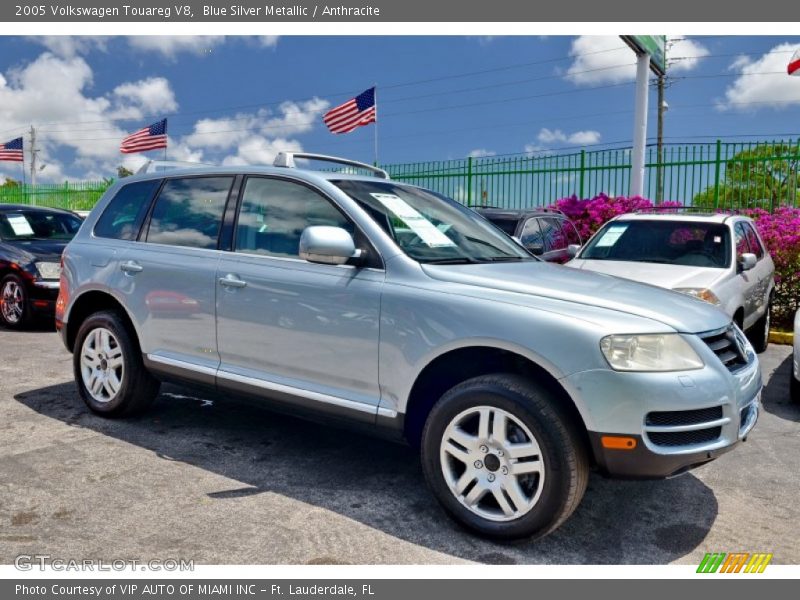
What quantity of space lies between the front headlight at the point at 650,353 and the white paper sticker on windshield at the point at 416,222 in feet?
3.94

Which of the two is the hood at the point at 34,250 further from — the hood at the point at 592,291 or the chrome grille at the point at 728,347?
the chrome grille at the point at 728,347

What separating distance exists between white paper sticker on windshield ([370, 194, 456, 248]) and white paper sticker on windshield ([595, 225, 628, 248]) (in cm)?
402

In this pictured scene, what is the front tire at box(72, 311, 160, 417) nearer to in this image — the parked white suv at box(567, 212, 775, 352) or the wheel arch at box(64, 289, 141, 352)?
the wheel arch at box(64, 289, 141, 352)

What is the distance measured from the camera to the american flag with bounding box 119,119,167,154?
1964 cm

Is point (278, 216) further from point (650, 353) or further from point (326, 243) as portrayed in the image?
point (650, 353)

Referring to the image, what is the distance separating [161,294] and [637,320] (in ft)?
9.63

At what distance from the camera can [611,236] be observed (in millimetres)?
7574

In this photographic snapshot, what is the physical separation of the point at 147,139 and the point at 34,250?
37.8 ft

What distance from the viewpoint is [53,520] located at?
3.38 m

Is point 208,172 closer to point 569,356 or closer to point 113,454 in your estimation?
point 113,454

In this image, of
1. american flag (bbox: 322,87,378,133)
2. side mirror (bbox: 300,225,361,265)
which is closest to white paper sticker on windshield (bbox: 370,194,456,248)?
side mirror (bbox: 300,225,361,265)

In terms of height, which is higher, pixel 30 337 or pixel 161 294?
pixel 161 294

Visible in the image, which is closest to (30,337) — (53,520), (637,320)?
(53,520)

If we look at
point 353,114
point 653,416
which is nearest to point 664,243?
point 653,416
